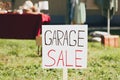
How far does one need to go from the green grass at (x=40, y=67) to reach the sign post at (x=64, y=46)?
2.11 meters

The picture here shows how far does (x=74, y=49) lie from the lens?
504 centimetres

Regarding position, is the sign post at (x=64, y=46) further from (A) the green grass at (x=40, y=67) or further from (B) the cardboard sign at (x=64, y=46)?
(A) the green grass at (x=40, y=67)

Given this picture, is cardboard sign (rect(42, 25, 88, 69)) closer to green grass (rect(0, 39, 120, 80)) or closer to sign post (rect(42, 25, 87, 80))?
sign post (rect(42, 25, 87, 80))

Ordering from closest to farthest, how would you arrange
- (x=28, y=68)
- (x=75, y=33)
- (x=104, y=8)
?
(x=75, y=33)
(x=28, y=68)
(x=104, y=8)

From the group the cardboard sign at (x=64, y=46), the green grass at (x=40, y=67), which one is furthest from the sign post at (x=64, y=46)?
the green grass at (x=40, y=67)

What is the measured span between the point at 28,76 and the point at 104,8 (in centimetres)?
707

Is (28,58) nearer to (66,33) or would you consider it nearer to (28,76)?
(28,76)

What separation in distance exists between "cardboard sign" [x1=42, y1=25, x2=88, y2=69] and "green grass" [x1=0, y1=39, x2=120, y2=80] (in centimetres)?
211

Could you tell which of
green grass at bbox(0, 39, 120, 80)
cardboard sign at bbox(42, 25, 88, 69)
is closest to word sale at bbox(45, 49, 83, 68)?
cardboard sign at bbox(42, 25, 88, 69)

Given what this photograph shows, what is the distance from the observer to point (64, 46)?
5.06 meters

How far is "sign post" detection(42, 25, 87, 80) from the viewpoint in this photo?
5.02 m

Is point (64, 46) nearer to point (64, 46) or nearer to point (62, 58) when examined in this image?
point (64, 46)

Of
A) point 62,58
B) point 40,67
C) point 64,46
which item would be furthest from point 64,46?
point 40,67

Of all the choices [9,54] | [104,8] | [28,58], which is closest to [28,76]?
[28,58]
